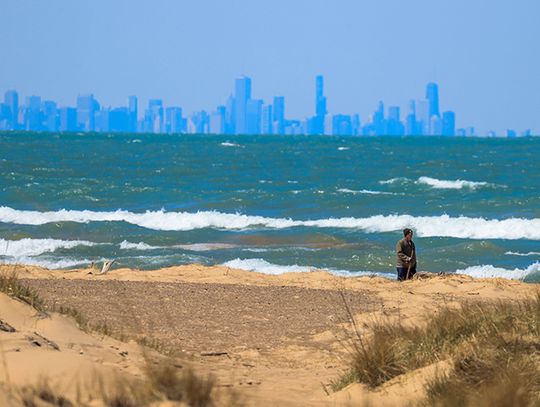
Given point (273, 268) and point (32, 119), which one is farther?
point (32, 119)

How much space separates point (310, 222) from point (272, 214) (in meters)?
2.58

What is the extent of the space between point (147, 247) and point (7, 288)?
601 inches

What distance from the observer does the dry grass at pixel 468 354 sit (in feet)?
18.5

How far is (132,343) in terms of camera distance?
7.88m

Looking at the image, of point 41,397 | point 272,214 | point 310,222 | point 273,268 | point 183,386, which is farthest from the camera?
point 272,214

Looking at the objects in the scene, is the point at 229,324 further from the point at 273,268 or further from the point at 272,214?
the point at 272,214

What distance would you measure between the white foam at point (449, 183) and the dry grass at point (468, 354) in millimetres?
35030

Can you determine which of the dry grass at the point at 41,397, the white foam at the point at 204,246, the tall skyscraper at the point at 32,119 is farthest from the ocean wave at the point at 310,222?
the tall skyscraper at the point at 32,119

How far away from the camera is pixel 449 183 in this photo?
43.8 meters

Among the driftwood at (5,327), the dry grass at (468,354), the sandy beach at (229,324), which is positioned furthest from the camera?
the driftwood at (5,327)

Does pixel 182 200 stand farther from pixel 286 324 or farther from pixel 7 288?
pixel 7 288

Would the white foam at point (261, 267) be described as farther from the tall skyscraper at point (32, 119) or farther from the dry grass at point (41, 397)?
the tall skyscraper at point (32, 119)

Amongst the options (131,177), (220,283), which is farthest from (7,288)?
(131,177)

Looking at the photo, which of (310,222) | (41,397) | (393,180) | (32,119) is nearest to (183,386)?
(41,397)
